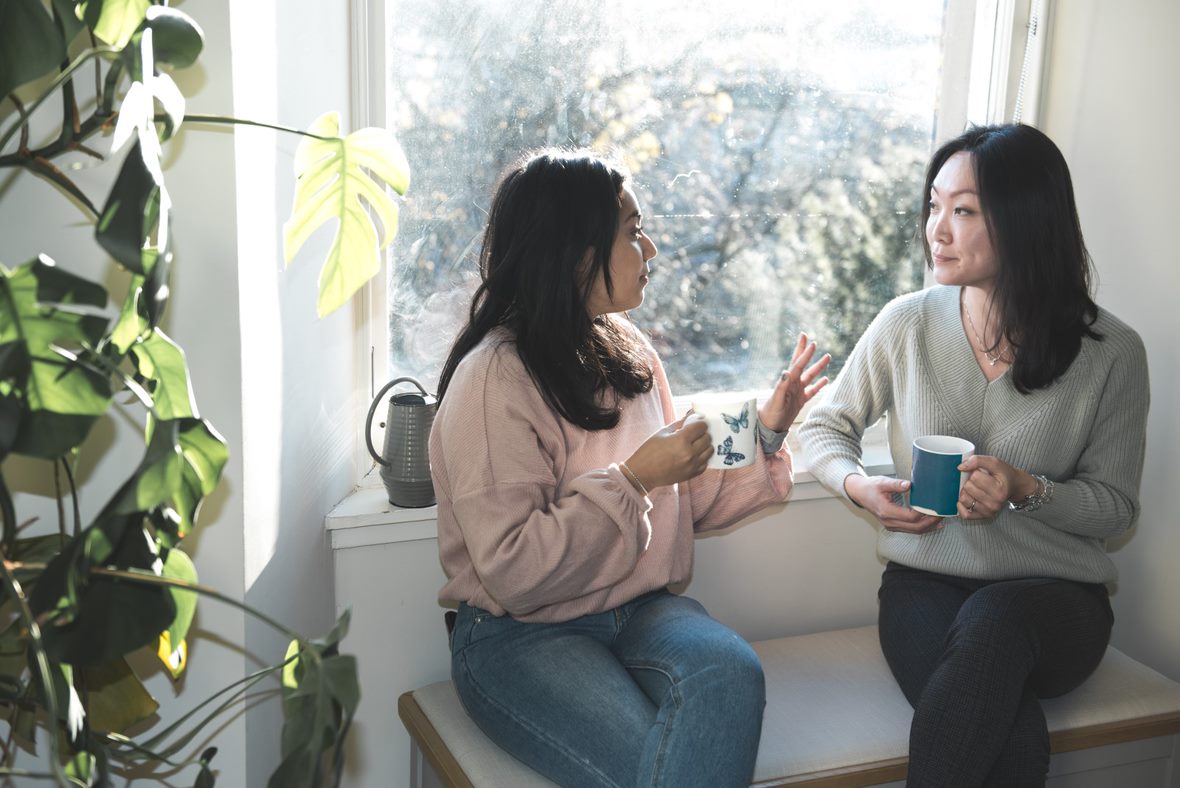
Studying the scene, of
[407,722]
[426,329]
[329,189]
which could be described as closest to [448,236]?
[426,329]

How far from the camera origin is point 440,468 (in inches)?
62.1

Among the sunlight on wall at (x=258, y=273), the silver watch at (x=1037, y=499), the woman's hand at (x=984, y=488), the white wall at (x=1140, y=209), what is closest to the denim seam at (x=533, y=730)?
the sunlight on wall at (x=258, y=273)

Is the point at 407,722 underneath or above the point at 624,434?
underneath

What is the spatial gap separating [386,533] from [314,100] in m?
0.69

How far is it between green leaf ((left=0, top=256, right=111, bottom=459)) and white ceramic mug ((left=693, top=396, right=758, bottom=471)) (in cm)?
85

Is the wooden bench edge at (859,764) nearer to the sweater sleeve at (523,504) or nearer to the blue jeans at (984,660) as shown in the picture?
the blue jeans at (984,660)

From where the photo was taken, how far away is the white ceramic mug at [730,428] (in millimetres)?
1450

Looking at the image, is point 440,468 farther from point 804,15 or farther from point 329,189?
point 804,15

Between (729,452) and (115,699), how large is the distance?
0.79 metres

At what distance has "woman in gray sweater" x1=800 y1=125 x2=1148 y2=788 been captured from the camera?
1.71 meters

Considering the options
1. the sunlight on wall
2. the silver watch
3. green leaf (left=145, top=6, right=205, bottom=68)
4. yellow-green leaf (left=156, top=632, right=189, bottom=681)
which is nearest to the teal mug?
the silver watch

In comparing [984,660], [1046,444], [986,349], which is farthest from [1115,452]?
[984,660]

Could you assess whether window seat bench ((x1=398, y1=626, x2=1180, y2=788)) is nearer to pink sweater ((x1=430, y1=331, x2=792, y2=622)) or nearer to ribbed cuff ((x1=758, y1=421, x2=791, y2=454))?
pink sweater ((x1=430, y1=331, x2=792, y2=622))

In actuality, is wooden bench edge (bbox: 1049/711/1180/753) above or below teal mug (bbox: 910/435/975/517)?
below
